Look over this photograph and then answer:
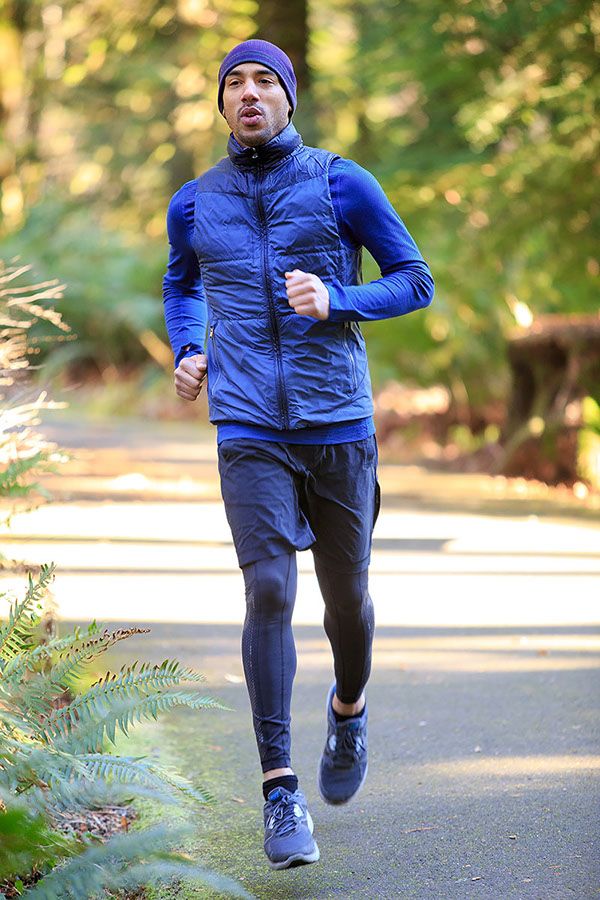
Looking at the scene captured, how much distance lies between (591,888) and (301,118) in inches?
519

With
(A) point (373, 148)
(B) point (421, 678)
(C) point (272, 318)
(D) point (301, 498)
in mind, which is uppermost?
(A) point (373, 148)

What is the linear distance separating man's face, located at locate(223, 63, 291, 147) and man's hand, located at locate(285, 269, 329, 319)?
458mm

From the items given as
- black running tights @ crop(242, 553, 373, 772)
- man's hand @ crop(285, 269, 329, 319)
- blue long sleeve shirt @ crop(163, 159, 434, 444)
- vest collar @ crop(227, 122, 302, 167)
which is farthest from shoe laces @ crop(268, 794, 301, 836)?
vest collar @ crop(227, 122, 302, 167)

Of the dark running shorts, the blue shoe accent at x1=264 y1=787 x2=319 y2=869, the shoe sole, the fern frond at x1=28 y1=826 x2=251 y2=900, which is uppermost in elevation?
the dark running shorts

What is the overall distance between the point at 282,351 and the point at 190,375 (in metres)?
0.32

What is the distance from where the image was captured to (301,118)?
51.3 ft

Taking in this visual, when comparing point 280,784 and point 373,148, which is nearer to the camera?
point 280,784

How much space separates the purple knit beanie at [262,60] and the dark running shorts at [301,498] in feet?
3.38

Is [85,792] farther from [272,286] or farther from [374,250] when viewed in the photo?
[374,250]

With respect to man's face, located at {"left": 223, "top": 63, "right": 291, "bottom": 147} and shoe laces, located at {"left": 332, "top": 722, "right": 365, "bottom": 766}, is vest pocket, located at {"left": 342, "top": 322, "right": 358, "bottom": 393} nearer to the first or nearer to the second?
man's face, located at {"left": 223, "top": 63, "right": 291, "bottom": 147}

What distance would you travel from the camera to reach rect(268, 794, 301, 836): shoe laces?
140 inches

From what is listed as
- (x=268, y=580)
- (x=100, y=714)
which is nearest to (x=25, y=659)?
(x=100, y=714)

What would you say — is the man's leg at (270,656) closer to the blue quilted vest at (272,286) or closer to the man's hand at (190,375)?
the blue quilted vest at (272,286)

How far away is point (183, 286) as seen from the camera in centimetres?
425
